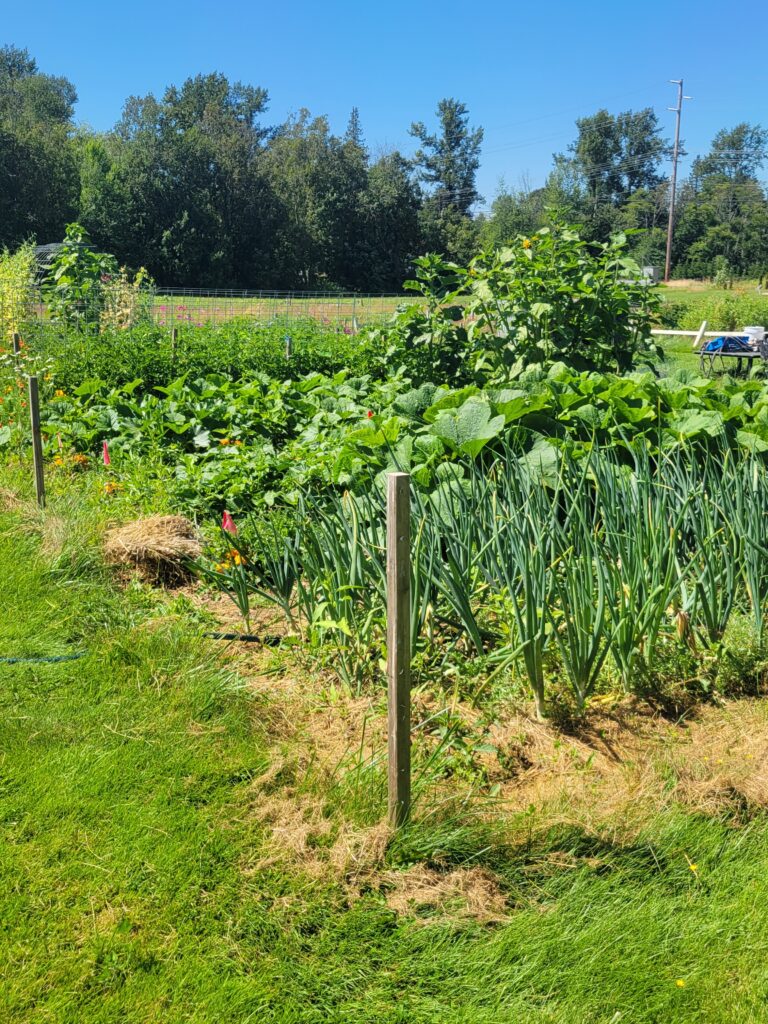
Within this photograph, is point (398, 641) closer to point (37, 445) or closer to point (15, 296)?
point (37, 445)

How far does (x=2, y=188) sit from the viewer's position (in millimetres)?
43719

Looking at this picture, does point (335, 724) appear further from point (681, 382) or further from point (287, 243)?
point (287, 243)

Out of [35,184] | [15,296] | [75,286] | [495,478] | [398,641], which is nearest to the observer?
[398,641]

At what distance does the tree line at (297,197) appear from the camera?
43.9m

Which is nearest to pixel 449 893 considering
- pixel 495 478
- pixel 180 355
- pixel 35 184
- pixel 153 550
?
pixel 495 478

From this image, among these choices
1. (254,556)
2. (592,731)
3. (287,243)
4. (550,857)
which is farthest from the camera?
(287,243)

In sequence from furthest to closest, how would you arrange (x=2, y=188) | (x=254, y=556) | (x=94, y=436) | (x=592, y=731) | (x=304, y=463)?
(x=2, y=188) < (x=94, y=436) < (x=304, y=463) < (x=254, y=556) < (x=592, y=731)

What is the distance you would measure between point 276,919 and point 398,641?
0.69m

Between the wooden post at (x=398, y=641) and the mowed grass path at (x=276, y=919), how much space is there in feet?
0.40

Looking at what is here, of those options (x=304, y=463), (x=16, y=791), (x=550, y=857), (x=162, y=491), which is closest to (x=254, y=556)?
(x=304, y=463)

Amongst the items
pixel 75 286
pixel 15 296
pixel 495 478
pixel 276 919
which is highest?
pixel 75 286

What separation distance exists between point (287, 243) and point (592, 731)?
4717cm

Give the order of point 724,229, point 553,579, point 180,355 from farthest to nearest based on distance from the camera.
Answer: point 724,229
point 180,355
point 553,579

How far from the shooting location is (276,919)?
199 cm
